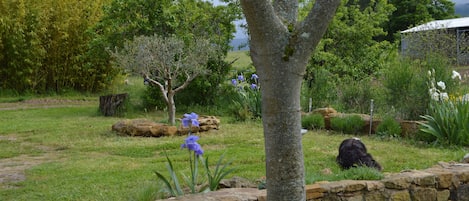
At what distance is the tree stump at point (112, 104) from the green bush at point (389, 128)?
602 cm

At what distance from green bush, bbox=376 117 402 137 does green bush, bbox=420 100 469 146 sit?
47cm

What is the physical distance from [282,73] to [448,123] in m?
5.13

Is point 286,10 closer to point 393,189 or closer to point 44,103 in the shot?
point 393,189

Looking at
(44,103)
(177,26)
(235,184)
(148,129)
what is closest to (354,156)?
(235,184)

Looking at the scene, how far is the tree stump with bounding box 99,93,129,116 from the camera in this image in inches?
482

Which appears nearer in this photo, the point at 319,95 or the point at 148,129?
the point at 148,129

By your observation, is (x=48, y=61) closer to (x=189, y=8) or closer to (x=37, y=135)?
(x=189, y=8)

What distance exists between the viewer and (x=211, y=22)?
14.0m

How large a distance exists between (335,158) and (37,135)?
16.9ft

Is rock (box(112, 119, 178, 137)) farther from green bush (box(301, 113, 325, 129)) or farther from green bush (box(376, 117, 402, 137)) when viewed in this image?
green bush (box(376, 117, 402, 137))

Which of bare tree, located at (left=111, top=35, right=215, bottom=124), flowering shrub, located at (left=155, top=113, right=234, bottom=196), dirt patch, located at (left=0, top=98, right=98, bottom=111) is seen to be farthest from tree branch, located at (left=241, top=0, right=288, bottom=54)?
dirt patch, located at (left=0, top=98, right=98, bottom=111)

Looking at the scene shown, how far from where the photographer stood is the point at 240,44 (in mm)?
14719

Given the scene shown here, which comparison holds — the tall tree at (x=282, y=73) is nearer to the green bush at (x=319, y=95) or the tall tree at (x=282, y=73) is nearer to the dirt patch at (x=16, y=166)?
the dirt patch at (x=16, y=166)

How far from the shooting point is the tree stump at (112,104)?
12242 mm
